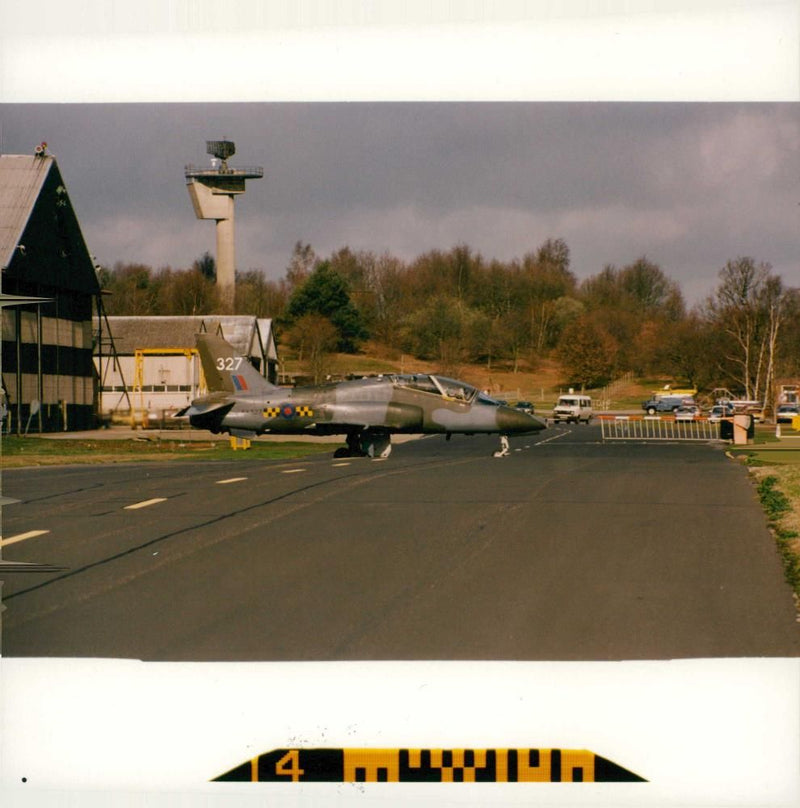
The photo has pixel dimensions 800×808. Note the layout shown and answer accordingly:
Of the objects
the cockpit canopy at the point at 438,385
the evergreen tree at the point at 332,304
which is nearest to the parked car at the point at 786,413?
the cockpit canopy at the point at 438,385

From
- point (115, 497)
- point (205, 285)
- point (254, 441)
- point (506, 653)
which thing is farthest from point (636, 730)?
A: point (115, 497)

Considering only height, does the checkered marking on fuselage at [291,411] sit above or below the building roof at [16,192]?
below

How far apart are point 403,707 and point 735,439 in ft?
31.3

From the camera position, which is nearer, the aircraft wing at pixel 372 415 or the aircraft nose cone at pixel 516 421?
the aircraft wing at pixel 372 415

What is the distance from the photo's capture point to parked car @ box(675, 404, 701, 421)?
14.1 metres

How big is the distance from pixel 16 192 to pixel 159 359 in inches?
104

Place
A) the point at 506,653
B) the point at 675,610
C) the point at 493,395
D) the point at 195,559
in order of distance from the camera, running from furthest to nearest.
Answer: the point at 195,559 < the point at 675,610 < the point at 493,395 < the point at 506,653

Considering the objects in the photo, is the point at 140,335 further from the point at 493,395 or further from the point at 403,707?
the point at 403,707

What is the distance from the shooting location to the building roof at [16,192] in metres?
11.5

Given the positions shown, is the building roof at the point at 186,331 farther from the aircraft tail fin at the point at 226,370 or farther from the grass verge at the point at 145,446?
the grass verge at the point at 145,446

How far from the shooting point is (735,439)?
16531mm

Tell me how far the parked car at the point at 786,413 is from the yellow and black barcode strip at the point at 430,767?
717 cm

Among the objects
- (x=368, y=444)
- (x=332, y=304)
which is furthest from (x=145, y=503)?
(x=368, y=444)

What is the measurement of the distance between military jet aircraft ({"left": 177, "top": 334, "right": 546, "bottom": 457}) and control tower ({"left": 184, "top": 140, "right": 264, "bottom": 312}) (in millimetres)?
1050
